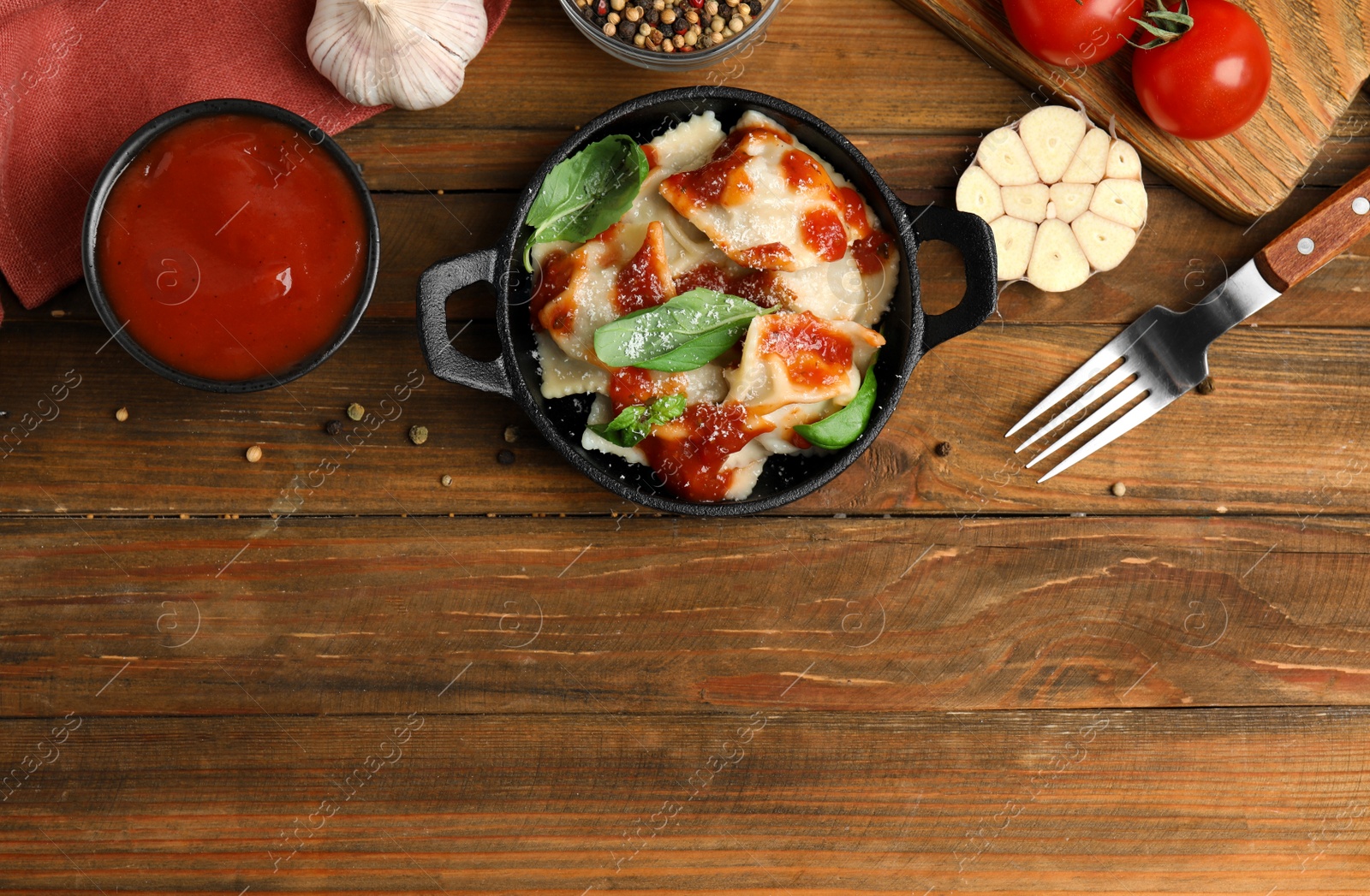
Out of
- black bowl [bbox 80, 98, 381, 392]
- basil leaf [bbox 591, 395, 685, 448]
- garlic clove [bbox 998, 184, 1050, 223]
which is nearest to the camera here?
black bowl [bbox 80, 98, 381, 392]

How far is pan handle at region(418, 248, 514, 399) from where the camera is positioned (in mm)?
1503

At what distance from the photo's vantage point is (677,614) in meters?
1.83

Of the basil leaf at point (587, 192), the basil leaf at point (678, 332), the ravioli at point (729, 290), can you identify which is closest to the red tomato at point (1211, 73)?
the ravioli at point (729, 290)

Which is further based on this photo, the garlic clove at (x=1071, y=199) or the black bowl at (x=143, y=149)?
the garlic clove at (x=1071, y=199)

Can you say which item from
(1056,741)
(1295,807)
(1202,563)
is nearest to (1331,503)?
(1202,563)

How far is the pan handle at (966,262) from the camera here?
157cm

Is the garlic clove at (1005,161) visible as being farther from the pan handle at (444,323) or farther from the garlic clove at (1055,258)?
the pan handle at (444,323)

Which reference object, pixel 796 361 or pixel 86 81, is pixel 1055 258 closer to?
pixel 796 361

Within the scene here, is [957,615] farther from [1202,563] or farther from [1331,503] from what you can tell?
[1331,503]

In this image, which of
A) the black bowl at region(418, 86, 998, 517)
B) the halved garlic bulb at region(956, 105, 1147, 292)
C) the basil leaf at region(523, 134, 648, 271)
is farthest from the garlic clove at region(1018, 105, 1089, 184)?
the basil leaf at region(523, 134, 648, 271)

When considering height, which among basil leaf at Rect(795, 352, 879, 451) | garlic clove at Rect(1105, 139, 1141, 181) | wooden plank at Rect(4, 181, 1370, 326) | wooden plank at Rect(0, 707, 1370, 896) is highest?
garlic clove at Rect(1105, 139, 1141, 181)

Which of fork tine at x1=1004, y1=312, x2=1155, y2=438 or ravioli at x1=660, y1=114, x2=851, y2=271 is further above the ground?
ravioli at x1=660, y1=114, x2=851, y2=271

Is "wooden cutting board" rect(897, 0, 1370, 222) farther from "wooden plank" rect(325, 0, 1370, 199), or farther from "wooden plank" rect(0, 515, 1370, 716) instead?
"wooden plank" rect(0, 515, 1370, 716)

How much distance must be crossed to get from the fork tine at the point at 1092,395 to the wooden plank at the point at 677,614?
0.21 metres
